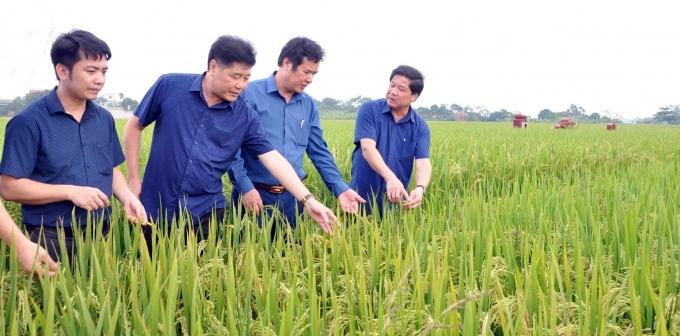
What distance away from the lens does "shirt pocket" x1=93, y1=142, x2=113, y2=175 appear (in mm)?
2209

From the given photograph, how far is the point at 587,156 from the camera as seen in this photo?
7.52 metres

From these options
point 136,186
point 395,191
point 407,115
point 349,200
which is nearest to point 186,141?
point 136,186

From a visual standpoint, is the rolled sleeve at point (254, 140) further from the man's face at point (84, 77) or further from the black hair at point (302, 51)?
the man's face at point (84, 77)

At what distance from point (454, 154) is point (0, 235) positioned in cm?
488

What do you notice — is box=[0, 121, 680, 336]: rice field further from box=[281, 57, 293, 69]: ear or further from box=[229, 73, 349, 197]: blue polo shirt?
box=[281, 57, 293, 69]: ear

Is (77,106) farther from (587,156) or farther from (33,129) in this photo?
(587,156)

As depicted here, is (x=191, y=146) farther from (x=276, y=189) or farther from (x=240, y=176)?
(x=276, y=189)

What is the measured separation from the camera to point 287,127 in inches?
122

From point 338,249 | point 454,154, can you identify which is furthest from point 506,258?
point 454,154

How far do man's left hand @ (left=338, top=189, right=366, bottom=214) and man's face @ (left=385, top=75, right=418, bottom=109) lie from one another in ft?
2.91

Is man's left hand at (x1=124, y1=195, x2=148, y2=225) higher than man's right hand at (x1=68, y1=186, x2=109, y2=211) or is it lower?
lower

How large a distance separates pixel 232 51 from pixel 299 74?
2.11 feet

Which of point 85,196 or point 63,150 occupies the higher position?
point 63,150

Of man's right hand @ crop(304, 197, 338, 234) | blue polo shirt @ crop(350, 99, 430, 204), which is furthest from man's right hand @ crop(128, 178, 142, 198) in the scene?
blue polo shirt @ crop(350, 99, 430, 204)
